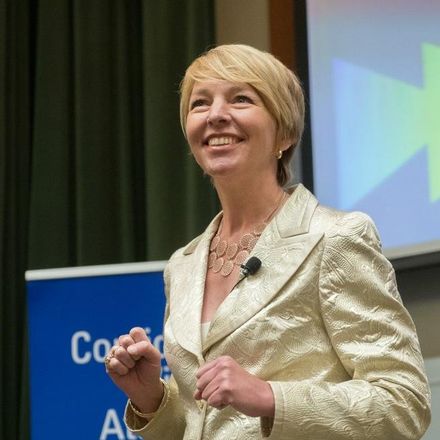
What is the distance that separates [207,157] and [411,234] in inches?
45.9

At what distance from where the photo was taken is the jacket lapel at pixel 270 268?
1.62m

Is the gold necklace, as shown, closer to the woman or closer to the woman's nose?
the woman

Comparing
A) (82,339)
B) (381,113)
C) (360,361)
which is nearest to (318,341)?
(360,361)

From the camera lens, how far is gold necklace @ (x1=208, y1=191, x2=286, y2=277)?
179cm

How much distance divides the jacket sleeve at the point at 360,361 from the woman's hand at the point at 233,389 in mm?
23

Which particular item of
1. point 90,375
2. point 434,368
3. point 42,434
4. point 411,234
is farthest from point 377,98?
point 42,434

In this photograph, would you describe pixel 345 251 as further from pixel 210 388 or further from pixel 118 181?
pixel 118 181

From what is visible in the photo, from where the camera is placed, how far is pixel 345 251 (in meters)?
1.59

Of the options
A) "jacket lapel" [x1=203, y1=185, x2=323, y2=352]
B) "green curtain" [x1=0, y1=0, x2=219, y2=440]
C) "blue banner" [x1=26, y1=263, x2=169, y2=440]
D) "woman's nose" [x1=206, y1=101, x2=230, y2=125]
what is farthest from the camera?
"green curtain" [x1=0, y1=0, x2=219, y2=440]

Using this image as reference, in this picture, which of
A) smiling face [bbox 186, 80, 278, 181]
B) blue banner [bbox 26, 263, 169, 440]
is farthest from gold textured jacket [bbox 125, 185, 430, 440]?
blue banner [bbox 26, 263, 169, 440]

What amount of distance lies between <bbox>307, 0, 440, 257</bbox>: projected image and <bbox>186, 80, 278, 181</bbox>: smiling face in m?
1.08

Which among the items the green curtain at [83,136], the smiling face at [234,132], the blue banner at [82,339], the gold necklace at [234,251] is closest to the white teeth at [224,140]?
the smiling face at [234,132]

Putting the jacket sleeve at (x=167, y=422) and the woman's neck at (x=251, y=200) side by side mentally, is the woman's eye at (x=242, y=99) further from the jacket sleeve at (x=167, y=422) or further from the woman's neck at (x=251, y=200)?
the jacket sleeve at (x=167, y=422)

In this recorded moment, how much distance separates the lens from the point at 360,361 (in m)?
1.55
